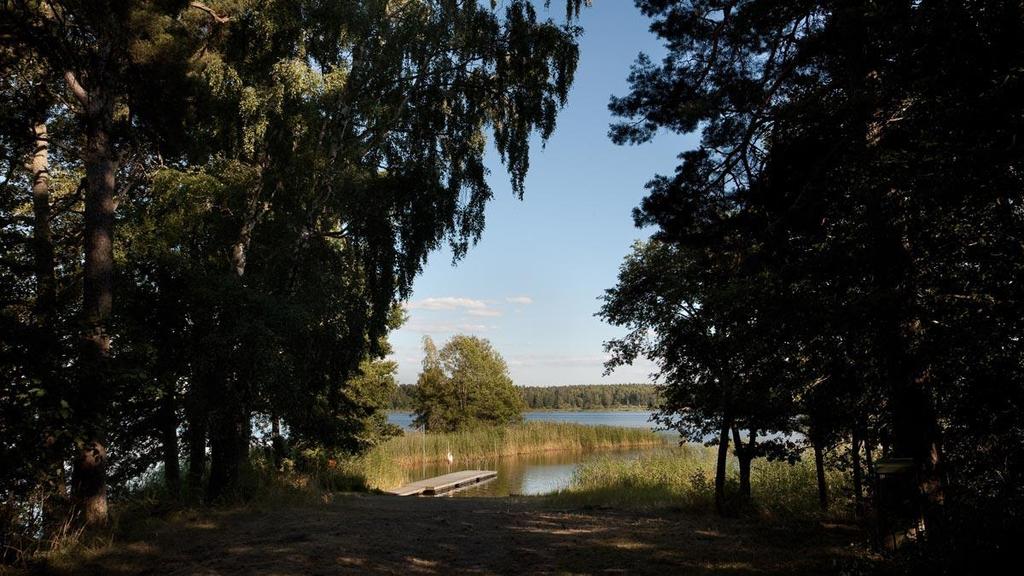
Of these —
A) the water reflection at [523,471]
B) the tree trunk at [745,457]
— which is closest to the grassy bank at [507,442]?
the water reflection at [523,471]

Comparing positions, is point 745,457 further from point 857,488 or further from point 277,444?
point 277,444

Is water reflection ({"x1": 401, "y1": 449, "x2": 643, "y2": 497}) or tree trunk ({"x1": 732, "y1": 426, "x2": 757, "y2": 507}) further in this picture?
water reflection ({"x1": 401, "y1": 449, "x2": 643, "y2": 497})

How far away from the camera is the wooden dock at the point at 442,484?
18250mm

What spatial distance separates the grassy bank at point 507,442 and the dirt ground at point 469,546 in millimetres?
16720

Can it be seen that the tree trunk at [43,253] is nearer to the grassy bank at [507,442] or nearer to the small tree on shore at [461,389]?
the grassy bank at [507,442]

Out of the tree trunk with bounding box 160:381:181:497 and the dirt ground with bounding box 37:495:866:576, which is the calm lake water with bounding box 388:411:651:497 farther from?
the dirt ground with bounding box 37:495:866:576

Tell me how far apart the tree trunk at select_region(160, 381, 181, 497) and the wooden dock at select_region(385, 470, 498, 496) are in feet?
21.9

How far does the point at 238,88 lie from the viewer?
10.5 metres

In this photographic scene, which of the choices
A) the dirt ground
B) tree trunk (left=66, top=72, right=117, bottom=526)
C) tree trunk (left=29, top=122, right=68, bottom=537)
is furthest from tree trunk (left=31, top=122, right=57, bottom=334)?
the dirt ground

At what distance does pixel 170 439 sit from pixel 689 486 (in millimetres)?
9924

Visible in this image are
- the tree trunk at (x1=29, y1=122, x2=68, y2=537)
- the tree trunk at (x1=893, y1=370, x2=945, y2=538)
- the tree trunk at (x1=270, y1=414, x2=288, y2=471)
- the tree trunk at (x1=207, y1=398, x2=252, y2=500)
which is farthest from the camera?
the tree trunk at (x1=270, y1=414, x2=288, y2=471)

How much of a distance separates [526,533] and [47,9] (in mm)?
10058

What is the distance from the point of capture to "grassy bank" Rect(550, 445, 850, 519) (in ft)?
32.0

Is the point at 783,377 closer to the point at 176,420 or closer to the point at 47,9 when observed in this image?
the point at 176,420
